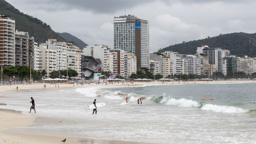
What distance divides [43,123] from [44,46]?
514 feet

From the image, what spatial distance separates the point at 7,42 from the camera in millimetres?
141000

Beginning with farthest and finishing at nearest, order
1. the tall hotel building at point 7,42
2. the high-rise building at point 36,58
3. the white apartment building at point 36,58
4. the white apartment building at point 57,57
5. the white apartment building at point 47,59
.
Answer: the white apartment building at point 57,57, the white apartment building at point 47,59, the white apartment building at point 36,58, the high-rise building at point 36,58, the tall hotel building at point 7,42

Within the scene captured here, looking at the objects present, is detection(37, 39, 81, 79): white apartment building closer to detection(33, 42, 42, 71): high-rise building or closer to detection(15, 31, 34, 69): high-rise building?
detection(33, 42, 42, 71): high-rise building

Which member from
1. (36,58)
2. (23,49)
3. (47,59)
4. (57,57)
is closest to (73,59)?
(57,57)

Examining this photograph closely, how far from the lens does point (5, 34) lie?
140m

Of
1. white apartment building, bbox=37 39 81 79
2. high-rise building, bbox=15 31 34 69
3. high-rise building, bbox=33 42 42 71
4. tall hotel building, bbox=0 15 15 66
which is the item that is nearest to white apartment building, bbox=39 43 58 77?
white apartment building, bbox=37 39 81 79

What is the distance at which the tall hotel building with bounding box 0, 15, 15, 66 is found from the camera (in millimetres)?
138375

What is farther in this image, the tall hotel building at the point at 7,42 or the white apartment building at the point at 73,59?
the white apartment building at the point at 73,59

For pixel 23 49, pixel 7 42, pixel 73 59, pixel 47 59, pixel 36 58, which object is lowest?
pixel 47 59

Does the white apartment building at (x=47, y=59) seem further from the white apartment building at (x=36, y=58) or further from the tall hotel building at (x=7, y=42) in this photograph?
the tall hotel building at (x=7, y=42)

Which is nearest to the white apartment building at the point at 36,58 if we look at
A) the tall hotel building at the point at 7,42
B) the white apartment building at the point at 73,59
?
the white apartment building at the point at 73,59

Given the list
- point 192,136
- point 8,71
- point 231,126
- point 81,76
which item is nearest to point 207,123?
point 231,126

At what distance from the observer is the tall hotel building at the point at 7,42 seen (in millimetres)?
138375

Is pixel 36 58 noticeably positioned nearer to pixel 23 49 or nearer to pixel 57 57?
pixel 23 49
